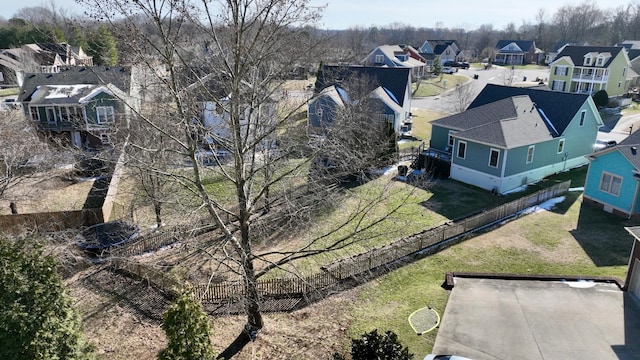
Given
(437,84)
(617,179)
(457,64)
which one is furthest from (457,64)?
(617,179)

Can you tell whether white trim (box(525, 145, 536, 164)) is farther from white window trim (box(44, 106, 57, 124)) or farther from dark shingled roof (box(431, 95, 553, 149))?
white window trim (box(44, 106, 57, 124))

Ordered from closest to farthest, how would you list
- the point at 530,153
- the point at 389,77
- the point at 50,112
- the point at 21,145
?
the point at 21,145, the point at 530,153, the point at 50,112, the point at 389,77

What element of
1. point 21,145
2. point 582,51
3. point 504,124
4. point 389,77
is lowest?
Result: point 21,145

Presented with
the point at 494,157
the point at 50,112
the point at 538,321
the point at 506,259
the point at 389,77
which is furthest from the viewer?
the point at 389,77

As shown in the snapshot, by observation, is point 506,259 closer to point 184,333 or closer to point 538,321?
point 538,321

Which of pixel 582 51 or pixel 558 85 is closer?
pixel 582 51

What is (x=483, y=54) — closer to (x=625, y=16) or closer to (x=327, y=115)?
(x=625, y=16)

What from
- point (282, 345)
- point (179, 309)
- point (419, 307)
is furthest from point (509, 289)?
point (179, 309)

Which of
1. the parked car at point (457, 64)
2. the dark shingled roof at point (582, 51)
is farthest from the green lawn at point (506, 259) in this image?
the parked car at point (457, 64)
